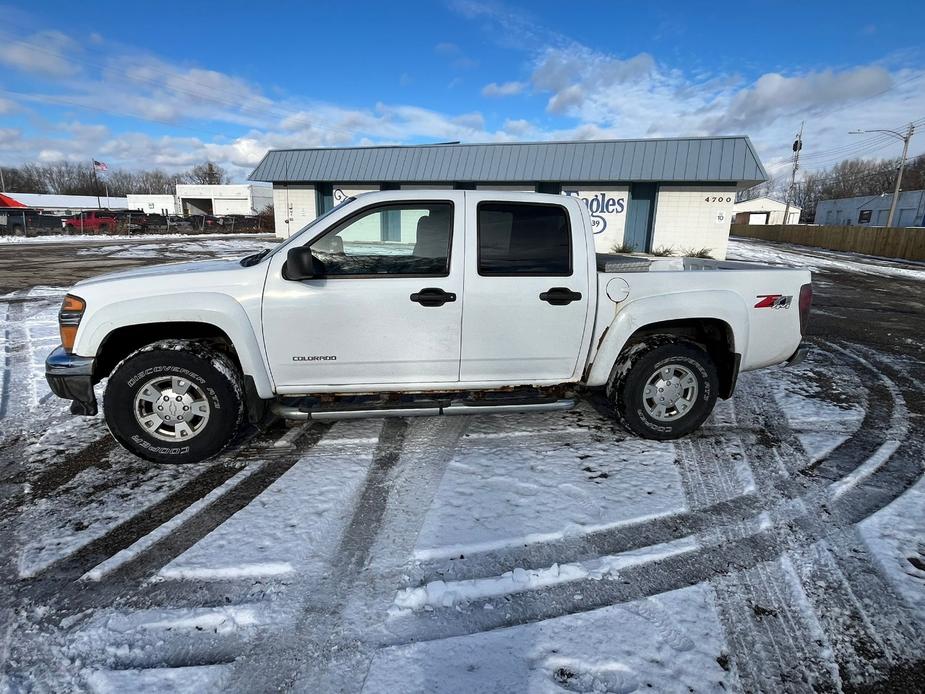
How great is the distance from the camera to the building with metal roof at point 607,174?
19.2 meters

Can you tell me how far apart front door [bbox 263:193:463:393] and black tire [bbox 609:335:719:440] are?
53.1 inches

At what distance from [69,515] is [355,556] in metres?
1.83

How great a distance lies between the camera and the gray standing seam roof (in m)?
18.9

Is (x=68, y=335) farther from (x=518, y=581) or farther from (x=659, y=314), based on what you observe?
(x=659, y=314)

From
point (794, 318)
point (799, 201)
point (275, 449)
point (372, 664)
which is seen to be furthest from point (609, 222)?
point (799, 201)

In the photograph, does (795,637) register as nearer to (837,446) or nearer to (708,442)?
(708,442)

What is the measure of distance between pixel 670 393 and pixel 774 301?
1.10 m

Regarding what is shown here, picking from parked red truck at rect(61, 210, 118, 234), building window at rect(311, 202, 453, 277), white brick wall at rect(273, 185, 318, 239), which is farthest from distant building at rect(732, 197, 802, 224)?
building window at rect(311, 202, 453, 277)

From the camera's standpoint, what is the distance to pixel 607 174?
20.2 meters

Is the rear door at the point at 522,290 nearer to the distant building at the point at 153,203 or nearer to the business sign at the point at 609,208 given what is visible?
the business sign at the point at 609,208

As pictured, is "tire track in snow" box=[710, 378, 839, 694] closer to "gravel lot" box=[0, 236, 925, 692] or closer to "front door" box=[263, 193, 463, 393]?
"gravel lot" box=[0, 236, 925, 692]

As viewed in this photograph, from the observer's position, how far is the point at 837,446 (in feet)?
13.5

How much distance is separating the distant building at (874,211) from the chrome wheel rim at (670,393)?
2621 inches

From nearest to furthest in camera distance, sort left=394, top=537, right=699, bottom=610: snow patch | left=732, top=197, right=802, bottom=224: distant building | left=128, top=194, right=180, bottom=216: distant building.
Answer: left=394, top=537, right=699, bottom=610: snow patch
left=128, top=194, right=180, bottom=216: distant building
left=732, top=197, right=802, bottom=224: distant building
